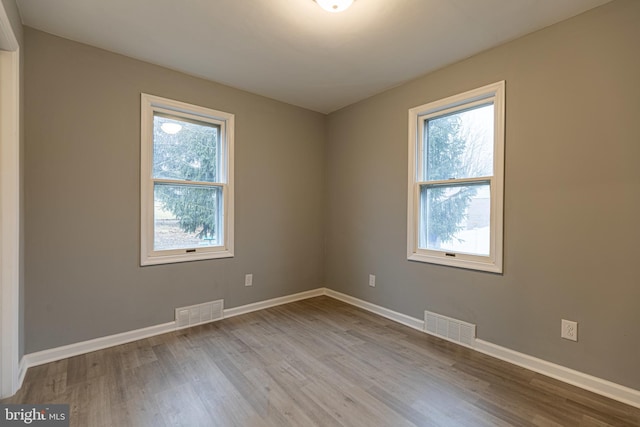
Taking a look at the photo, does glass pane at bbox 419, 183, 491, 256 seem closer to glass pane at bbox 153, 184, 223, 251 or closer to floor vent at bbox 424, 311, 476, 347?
floor vent at bbox 424, 311, 476, 347

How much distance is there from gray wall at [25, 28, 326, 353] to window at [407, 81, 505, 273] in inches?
72.9

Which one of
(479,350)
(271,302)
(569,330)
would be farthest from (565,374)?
(271,302)

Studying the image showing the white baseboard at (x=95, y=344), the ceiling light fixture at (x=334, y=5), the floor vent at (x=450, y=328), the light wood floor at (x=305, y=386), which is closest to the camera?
the light wood floor at (x=305, y=386)

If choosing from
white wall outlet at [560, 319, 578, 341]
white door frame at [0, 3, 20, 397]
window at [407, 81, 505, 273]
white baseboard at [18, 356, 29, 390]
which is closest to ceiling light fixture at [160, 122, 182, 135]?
white door frame at [0, 3, 20, 397]

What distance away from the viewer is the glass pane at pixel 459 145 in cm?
257

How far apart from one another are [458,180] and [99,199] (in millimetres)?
3193

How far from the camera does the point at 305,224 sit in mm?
3961

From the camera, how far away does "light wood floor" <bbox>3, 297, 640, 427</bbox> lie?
66.4 inches

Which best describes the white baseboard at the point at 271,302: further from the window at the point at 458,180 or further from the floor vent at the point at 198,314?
the window at the point at 458,180

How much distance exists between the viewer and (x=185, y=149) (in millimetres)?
3027

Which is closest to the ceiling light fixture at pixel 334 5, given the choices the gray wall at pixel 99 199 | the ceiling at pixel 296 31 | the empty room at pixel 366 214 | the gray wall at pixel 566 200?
the empty room at pixel 366 214

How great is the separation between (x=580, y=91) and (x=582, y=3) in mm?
553

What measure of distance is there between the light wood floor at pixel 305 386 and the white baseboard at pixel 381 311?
26cm

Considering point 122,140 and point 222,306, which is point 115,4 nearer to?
point 122,140
